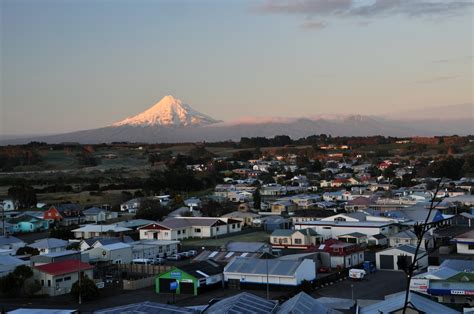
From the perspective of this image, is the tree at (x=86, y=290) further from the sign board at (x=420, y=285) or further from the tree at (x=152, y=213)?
the tree at (x=152, y=213)

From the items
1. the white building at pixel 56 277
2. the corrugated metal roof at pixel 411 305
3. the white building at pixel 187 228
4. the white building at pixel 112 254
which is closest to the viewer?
the corrugated metal roof at pixel 411 305

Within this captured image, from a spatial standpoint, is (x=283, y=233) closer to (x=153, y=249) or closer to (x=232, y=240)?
(x=232, y=240)

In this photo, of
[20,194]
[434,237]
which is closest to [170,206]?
[20,194]

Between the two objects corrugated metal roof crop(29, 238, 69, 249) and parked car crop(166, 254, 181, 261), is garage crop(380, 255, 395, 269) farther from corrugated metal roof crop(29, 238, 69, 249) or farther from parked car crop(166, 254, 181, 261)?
corrugated metal roof crop(29, 238, 69, 249)

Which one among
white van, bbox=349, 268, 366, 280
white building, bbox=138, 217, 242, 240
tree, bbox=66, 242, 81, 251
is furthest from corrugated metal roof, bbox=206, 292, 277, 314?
white building, bbox=138, 217, 242, 240

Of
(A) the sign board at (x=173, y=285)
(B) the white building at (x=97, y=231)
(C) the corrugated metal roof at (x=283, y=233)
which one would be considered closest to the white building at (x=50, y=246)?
(B) the white building at (x=97, y=231)

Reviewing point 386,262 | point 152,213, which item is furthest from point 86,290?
point 152,213

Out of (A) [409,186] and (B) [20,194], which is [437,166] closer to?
(A) [409,186]

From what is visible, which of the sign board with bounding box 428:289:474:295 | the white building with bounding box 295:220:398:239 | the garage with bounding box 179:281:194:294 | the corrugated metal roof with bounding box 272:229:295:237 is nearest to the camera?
the sign board with bounding box 428:289:474:295
